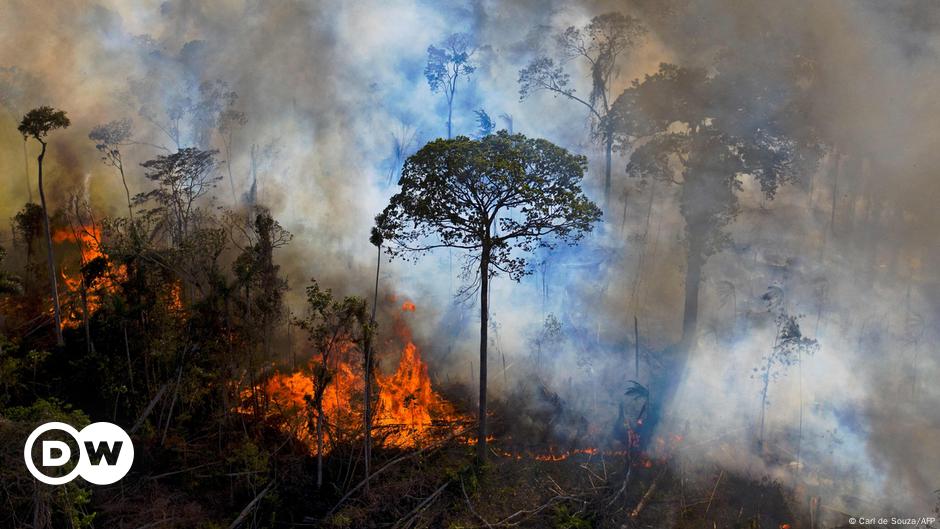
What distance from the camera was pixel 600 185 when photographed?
37.1 m

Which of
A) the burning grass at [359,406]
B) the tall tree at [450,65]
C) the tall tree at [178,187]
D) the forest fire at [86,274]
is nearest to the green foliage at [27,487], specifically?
the burning grass at [359,406]

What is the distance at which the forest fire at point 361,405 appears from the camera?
22672mm

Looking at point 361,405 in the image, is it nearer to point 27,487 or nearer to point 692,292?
point 27,487

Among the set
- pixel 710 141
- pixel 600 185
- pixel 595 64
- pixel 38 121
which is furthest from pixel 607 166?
pixel 38 121

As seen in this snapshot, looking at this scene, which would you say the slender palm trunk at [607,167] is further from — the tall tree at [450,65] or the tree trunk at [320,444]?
the tree trunk at [320,444]

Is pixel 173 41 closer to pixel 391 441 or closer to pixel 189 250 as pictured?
pixel 189 250

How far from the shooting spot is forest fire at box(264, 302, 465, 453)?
22.7 meters

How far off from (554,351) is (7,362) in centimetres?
2292

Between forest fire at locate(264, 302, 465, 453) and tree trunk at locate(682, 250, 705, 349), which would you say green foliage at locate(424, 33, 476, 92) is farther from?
forest fire at locate(264, 302, 465, 453)

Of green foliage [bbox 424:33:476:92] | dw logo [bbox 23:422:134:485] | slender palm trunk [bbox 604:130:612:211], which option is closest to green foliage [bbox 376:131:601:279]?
dw logo [bbox 23:422:134:485]

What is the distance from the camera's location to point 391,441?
22844 millimetres

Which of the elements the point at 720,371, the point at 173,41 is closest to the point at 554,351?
the point at 720,371

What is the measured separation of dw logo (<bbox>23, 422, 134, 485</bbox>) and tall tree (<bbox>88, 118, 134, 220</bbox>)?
18.8m

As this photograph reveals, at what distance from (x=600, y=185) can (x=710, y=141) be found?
10.2 metres
